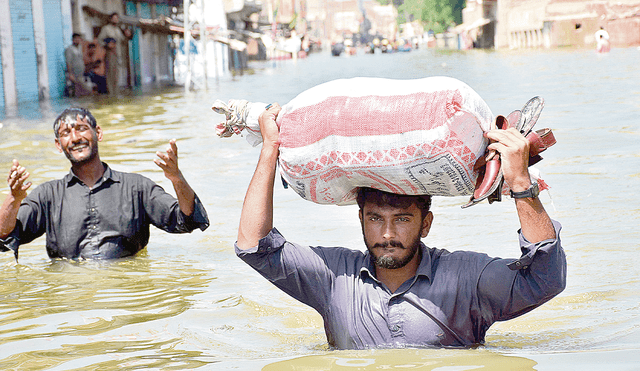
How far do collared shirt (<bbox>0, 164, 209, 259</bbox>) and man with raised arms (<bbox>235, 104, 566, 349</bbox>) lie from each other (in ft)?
8.06

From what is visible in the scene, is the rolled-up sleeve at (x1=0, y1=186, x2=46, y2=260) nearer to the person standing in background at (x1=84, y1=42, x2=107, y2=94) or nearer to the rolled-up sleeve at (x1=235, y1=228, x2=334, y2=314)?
the rolled-up sleeve at (x1=235, y1=228, x2=334, y2=314)

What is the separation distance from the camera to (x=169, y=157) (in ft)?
16.2

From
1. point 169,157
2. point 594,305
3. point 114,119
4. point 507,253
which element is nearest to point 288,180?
point 169,157

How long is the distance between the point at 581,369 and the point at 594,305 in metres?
2.35

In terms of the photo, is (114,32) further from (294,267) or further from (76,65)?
(294,267)

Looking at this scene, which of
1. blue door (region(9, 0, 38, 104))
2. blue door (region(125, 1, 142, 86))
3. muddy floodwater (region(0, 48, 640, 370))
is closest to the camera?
muddy floodwater (region(0, 48, 640, 370))

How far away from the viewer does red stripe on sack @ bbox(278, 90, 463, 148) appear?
307 centimetres

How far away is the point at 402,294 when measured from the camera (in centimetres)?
329

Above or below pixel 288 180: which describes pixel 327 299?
below

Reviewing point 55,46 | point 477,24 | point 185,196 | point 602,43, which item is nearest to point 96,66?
point 55,46

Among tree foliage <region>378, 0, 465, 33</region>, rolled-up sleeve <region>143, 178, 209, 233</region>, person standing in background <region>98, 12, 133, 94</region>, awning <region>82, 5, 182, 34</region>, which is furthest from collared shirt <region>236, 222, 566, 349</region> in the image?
tree foliage <region>378, 0, 465, 33</region>

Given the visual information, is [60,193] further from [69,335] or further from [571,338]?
[571,338]

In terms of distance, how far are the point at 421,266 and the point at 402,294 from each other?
0.42 ft

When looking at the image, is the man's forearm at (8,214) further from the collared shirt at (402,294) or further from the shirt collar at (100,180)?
the collared shirt at (402,294)
